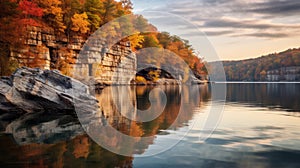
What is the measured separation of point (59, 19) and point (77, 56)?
6.71 m

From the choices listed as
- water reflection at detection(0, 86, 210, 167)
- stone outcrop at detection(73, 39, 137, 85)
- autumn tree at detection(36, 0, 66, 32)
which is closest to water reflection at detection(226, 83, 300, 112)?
water reflection at detection(0, 86, 210, 167)

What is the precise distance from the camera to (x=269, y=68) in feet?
525

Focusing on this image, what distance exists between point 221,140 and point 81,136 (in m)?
4.74

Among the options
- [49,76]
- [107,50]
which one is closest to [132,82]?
[107,50]

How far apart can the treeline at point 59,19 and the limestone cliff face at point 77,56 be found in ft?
3.34

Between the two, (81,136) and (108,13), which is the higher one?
(108,13)

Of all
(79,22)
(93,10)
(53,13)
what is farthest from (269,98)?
(93,10)

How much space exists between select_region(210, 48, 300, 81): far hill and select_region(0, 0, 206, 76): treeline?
3979 inches

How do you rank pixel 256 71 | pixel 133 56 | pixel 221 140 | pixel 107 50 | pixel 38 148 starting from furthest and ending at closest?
1. pixel 256 71
2. pixel 133 56
3. pixel 107 50
4. pixel 221 140
5. pixel 38 148

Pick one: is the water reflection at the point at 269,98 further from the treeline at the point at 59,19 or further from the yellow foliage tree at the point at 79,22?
the yellow foliage tree at the point at 79,22

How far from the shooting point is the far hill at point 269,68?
491 ft

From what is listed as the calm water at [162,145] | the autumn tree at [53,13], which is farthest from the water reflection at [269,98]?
the autumn tree at [53,13]

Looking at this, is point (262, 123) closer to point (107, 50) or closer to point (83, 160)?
point (83, 160)

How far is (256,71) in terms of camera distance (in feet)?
539
